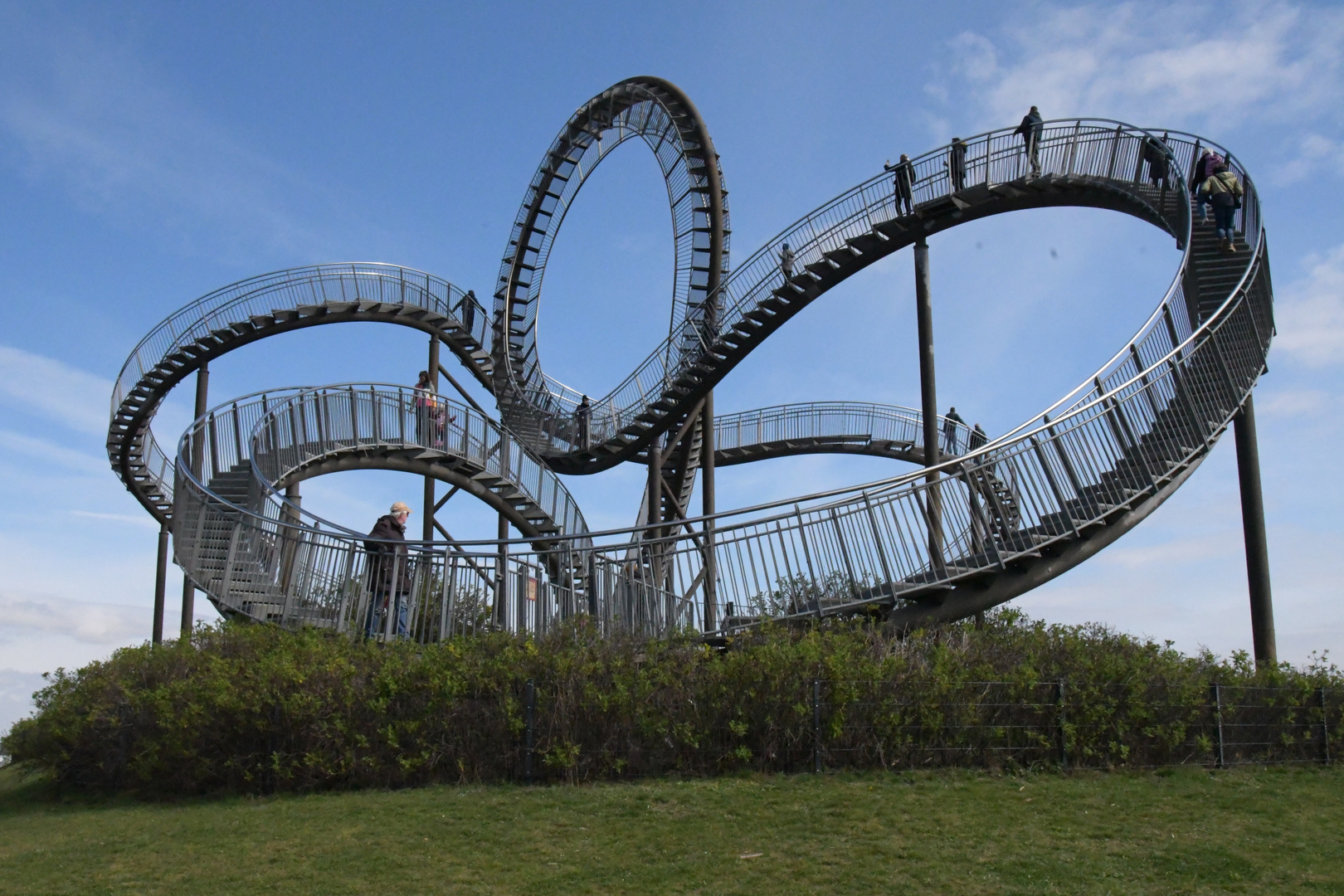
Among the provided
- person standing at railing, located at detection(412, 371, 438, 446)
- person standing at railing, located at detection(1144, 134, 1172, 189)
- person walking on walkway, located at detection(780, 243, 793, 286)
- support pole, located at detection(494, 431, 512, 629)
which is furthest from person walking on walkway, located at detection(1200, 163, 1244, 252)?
person standing at railing, located at detection(412, 371, 438, 446)

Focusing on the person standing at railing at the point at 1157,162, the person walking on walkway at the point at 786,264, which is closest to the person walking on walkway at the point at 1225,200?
the person standing at railing at the point at 1157,162

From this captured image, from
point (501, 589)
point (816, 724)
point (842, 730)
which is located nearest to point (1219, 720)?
point (842, 730)

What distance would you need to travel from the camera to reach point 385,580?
46.4ft

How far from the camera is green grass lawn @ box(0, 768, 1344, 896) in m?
7.99

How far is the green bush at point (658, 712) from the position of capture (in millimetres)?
10711

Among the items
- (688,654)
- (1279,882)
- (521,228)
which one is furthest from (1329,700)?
(521,228)

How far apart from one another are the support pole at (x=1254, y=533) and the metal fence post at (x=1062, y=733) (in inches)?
206

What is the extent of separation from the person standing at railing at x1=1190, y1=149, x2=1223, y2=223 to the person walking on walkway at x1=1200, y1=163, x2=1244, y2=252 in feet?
0.40

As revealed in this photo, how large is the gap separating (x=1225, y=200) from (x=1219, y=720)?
310 inches

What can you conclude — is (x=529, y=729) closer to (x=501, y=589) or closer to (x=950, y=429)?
(x=501, y=589)

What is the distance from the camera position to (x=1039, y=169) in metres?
18.3

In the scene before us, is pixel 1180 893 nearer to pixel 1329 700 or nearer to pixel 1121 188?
pixel 1329 700

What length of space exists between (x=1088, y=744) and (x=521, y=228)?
23.4 m

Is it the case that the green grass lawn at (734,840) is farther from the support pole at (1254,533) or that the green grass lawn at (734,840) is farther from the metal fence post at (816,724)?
the support pole at (1254,533)
